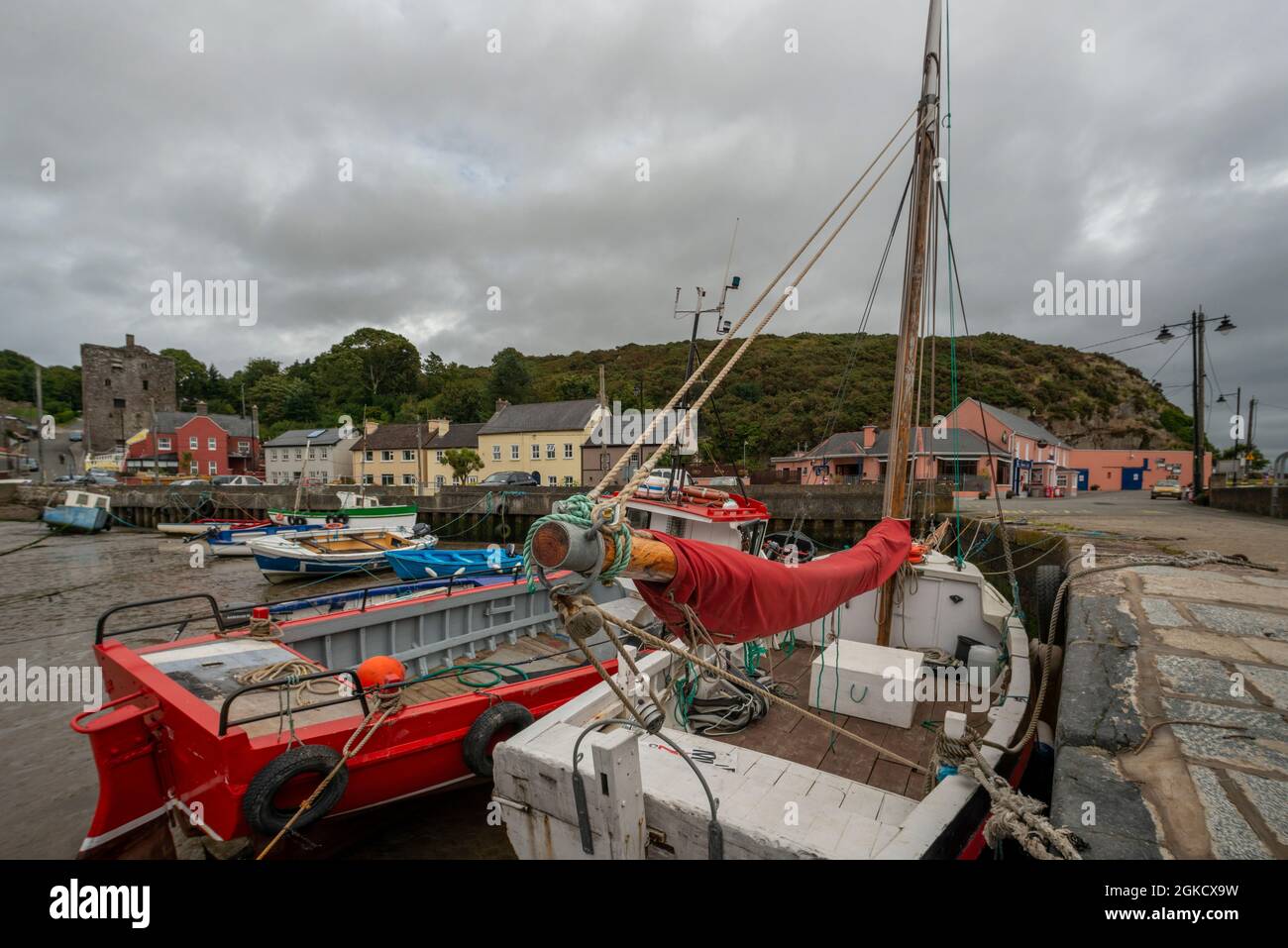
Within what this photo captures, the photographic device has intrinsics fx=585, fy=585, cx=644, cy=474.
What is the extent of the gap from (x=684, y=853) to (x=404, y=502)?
1138 inches

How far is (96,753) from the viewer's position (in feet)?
13.7

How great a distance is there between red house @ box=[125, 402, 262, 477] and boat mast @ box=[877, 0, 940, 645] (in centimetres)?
6477

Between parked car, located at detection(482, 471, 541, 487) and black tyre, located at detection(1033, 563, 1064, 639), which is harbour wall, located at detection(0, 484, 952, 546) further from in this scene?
black tyre, located at detection(1033, 563, 1064, 639)

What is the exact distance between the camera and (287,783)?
3967 mm

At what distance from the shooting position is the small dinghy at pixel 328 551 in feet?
55.1

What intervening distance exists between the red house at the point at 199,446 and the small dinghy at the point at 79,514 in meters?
28.0

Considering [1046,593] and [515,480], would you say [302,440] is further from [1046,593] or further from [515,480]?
[1046,593]

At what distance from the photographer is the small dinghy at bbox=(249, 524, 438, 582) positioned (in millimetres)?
16781

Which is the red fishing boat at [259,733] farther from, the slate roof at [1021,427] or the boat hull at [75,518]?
the slate roof at [1021,427]

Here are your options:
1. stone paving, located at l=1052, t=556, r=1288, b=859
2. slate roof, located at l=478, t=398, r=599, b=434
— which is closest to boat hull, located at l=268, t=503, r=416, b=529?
slate roof, located at l=478, t=398, r=599, b=434

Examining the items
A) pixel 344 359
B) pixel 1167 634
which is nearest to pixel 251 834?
pixel 1167 634

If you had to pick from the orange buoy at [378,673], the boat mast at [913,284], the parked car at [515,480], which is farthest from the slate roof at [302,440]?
the boat mast at [913,284]

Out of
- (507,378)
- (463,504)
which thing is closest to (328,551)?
(463,504)
